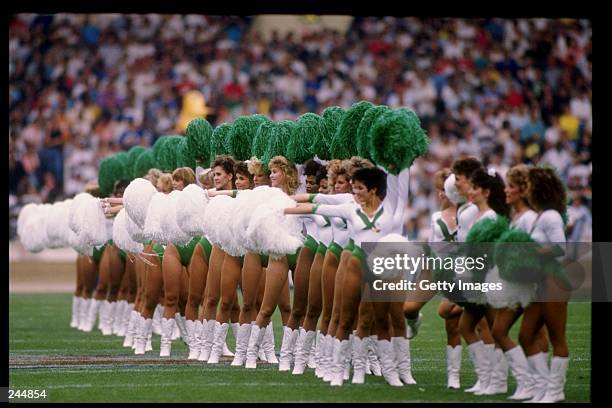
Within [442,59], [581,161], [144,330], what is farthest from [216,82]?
[144,330]

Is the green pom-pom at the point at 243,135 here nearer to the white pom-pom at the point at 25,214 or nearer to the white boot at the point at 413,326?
the white boot at the point at 413,326

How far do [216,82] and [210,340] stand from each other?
41.0 feet

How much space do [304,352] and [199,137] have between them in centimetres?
214

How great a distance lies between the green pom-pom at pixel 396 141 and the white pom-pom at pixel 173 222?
179 cm

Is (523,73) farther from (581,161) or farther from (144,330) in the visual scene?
(144,330)

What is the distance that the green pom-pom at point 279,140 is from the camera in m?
9.32

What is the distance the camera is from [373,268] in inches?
310

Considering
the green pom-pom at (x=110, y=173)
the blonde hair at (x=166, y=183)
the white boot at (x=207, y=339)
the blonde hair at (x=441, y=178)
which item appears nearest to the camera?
the blonde hair at (x=441, y=178)

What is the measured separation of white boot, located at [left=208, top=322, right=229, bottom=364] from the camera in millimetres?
9539

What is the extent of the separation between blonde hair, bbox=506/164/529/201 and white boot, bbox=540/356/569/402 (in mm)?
847

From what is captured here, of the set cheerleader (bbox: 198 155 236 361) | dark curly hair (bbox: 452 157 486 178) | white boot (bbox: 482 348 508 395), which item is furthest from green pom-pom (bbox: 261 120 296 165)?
white boot (bbox: 482 348 508 395)

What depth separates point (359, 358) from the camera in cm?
817

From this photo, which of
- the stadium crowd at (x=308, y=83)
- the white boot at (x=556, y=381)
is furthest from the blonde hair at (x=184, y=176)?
the stadium crowd at (x=308, y=83)

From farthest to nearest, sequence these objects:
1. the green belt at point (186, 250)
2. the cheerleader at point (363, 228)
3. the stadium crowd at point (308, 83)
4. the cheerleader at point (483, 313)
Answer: the stadium crowd at point (308, 83) → the green belt at point (186, 250) → the cheerleader at point (363, 228) → the cheerleader at point (483, 313)
